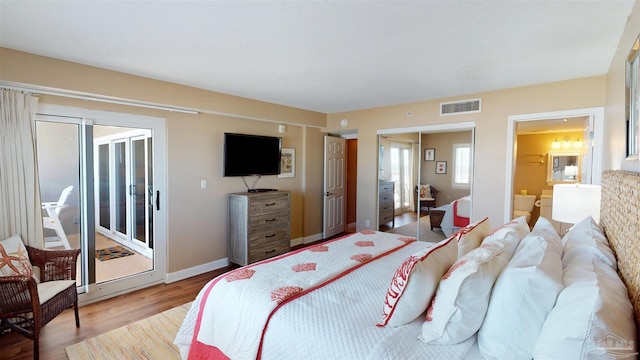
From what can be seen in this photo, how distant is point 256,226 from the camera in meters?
4.16

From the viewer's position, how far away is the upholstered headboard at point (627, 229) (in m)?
1.08

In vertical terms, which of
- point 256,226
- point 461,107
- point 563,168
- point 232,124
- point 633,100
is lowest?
point 256,226

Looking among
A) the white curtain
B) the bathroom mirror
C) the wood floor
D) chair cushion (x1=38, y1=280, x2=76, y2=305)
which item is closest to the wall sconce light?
the bathroom mirror

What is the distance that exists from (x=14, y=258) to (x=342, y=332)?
2856 millimetres

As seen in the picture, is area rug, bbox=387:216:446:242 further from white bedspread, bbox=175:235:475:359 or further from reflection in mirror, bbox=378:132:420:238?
white bedspread, bbox=175:235:475:359

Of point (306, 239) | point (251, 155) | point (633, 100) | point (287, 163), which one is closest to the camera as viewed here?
point (633, 100)

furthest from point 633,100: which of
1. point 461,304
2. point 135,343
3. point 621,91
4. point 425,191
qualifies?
point 135,343

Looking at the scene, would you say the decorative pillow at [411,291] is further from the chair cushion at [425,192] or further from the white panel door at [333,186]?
the white panel door at [333,186]

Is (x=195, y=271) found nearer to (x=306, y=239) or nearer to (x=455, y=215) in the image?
(x=306, y=239)

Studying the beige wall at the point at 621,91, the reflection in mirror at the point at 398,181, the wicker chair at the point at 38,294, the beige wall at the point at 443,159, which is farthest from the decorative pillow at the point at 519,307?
the reflection in mirror at the point at 398,181

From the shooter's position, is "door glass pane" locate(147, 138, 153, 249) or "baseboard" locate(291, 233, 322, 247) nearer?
"door glass pane" locate(147, 138, 153, 249)

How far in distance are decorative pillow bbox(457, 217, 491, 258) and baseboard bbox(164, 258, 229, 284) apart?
3395 millimetres

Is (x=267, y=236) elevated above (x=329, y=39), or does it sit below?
below

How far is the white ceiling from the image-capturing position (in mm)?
1940
